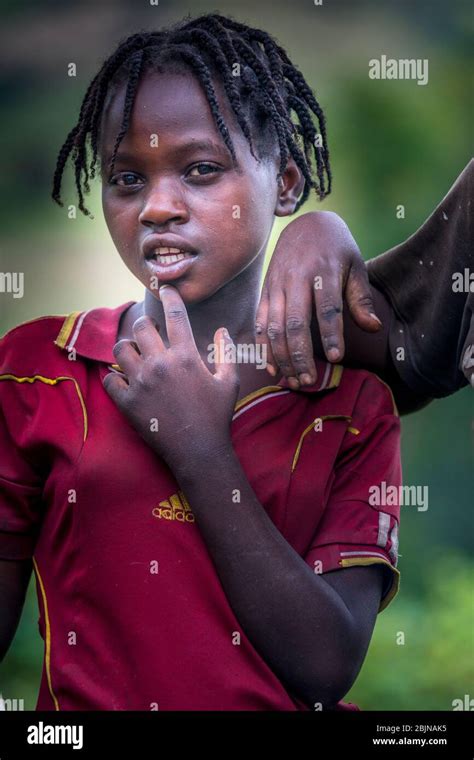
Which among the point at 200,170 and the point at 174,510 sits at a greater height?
the point at 200,170

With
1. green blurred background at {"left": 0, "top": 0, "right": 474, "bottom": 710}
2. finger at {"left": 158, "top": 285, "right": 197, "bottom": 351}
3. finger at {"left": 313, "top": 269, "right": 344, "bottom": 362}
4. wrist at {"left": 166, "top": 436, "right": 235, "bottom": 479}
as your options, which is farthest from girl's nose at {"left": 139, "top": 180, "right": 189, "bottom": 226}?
green blurred background at {"left": 0, "top": 0, "right": 474, "bottom": 710}

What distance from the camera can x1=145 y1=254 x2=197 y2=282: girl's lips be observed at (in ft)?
5.57

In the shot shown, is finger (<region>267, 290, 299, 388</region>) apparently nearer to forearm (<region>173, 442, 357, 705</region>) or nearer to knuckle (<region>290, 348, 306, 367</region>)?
knuckle (<region>290, 348, 306, 367</region>)

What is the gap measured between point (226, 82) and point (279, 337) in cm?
39

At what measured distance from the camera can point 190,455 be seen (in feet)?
5.27

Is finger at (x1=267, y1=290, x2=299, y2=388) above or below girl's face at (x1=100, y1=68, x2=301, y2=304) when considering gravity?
below

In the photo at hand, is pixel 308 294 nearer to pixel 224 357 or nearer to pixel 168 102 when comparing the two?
pixel 224 357

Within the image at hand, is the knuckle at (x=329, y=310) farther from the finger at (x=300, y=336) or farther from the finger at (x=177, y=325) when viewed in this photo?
the finger at (x=177, y=325)

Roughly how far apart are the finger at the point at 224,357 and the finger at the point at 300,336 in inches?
3.4

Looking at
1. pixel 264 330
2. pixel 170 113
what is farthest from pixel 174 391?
pixel 170 113

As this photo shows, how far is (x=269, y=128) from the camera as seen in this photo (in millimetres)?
1795

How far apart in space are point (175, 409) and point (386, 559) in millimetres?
374

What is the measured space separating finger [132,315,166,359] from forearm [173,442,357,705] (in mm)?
167

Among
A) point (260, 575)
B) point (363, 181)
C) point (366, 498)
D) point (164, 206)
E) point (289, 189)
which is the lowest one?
point (260, 575)
